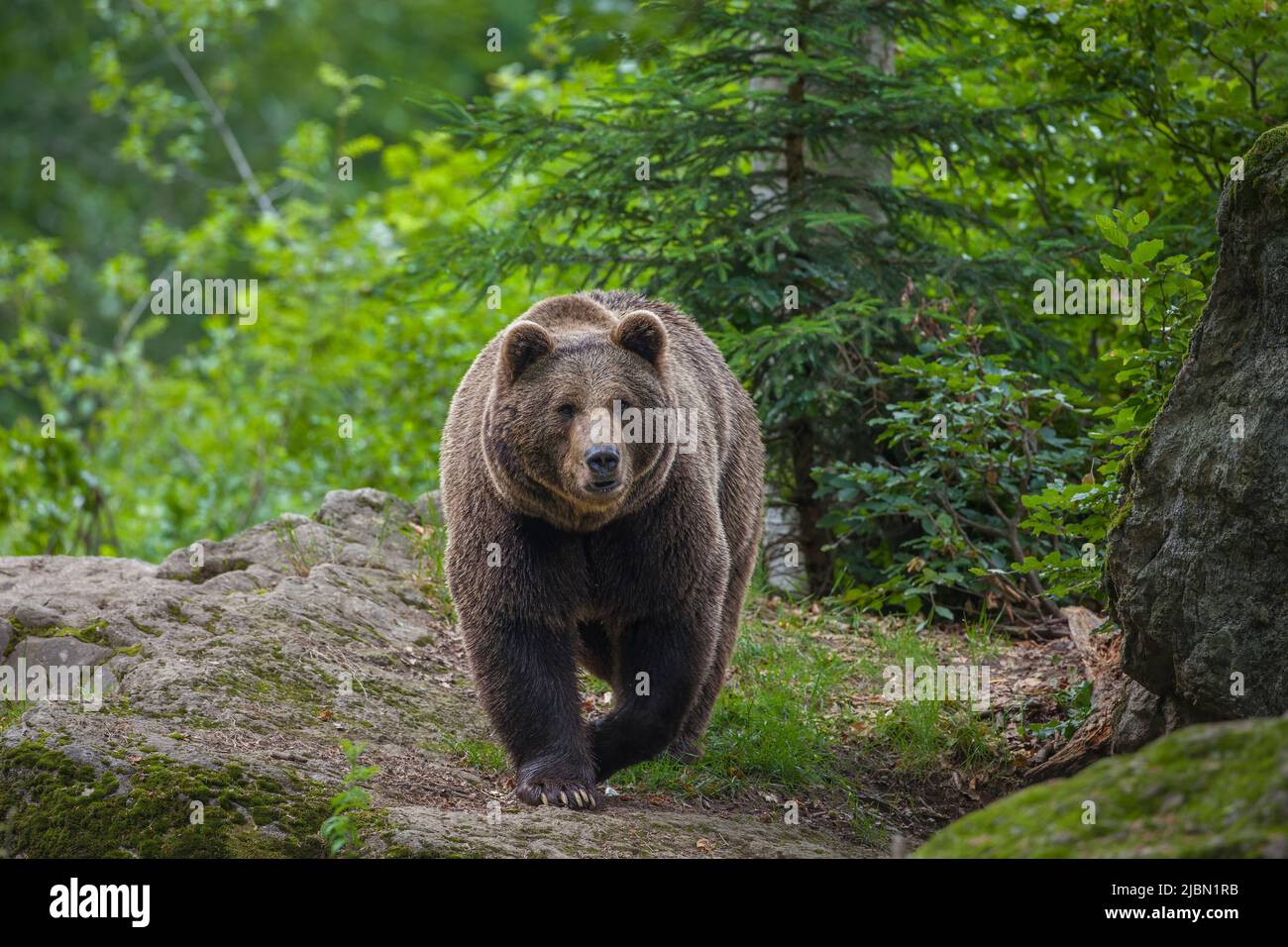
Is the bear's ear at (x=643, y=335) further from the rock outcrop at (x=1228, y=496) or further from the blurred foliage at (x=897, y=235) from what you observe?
the rock outcrop at (x=1228, y=496)

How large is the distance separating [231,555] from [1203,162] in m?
5.88

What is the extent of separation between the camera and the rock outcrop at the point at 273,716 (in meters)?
4.53

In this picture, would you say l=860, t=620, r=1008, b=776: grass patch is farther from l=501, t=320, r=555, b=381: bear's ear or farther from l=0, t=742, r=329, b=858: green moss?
l=0, t=742, r=329, b=858: green moss

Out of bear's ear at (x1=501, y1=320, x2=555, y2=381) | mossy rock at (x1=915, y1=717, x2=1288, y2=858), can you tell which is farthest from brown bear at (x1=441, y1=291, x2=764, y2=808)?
mossy rock at (x1=915, y1=717, x2=1288, y2=858)

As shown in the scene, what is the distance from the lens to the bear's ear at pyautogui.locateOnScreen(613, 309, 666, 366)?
5555 mm

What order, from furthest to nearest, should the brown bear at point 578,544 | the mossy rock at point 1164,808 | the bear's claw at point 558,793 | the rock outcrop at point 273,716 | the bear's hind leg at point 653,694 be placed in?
the bear's hind leg at point 653,694, the brown bear at point 578,544, the bear's claw at point 558,793, the rock outcrop at point 273,716, the mossy rock at point 1164,808

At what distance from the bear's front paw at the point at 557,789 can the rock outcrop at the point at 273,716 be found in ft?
0.22

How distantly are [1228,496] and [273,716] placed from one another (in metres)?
3.76

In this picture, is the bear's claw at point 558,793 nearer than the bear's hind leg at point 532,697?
Yes

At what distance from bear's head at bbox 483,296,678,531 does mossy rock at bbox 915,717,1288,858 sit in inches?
96.2

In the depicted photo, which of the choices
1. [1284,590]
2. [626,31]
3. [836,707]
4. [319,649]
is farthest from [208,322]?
[1284,590]

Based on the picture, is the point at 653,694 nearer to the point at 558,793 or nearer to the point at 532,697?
the point at 532,697

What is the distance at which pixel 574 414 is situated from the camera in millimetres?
5430

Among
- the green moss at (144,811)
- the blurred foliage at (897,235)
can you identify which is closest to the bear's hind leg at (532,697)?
the green moss at (144,811)
